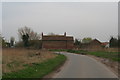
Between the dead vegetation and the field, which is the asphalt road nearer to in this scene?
the field

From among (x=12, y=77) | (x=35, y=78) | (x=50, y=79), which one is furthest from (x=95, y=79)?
(x=12, y=77)

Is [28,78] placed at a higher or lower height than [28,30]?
lower

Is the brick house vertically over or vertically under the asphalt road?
over

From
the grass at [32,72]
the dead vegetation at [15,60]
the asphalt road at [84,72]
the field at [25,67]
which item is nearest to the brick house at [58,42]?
the dead vegetation at [15,60]

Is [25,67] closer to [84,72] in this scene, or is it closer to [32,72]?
[32,72]

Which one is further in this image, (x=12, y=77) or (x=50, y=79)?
(x=50, y=79)

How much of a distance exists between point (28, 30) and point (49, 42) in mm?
A: 11996

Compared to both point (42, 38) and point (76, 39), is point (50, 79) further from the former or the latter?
point (76, 39)

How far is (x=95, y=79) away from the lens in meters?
12.9

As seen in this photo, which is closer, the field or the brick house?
the field

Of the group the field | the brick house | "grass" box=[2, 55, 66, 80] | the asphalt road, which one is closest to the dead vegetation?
the field

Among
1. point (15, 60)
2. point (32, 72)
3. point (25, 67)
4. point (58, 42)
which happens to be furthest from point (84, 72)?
point (58, 42)

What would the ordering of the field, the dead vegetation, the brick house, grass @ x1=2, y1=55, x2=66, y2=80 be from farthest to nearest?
1. the brick house
2. the dead vegetation
3. the field
4. grass @ x1=2, y1=55, x2=66, y2=80

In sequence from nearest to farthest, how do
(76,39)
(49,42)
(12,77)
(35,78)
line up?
1. (12,77)
2. (35,78)
3. (49,42)
4. (76,39)
